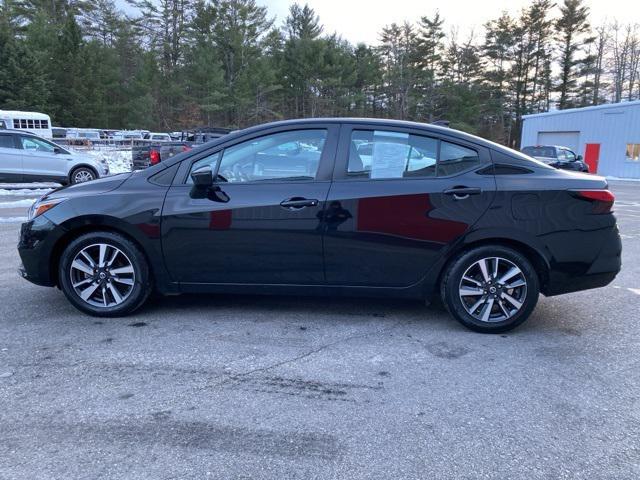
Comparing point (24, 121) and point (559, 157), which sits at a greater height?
point (24, 121)

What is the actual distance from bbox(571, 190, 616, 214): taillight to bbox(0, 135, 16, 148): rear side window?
48.9ft

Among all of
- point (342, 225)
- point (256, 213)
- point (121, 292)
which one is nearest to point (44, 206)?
point (121, 292)

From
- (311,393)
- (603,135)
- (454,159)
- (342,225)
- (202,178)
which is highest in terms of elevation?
(603,135)

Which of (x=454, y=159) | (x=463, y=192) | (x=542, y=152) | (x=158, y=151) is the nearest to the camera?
(x=463, y=192)

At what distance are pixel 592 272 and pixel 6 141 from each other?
15.1 meters

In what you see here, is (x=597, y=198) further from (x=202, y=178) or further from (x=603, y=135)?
(x=603, y=135)

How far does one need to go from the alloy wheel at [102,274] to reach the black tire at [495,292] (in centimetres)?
254

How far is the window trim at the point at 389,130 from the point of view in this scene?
155 inches

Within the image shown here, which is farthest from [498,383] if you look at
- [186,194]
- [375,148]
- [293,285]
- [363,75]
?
[363,75]

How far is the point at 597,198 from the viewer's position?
389 cm

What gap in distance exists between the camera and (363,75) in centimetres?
5272

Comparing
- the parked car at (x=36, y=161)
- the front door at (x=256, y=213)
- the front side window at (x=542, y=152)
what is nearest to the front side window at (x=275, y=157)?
the front door at (x=256, y=213)

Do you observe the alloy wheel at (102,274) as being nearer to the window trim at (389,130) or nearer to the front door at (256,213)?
the front door at (256,213)

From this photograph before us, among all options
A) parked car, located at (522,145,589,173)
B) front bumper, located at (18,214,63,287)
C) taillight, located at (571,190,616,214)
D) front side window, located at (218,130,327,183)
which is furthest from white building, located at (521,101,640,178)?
front bumper, located at (18,214,63,287)
